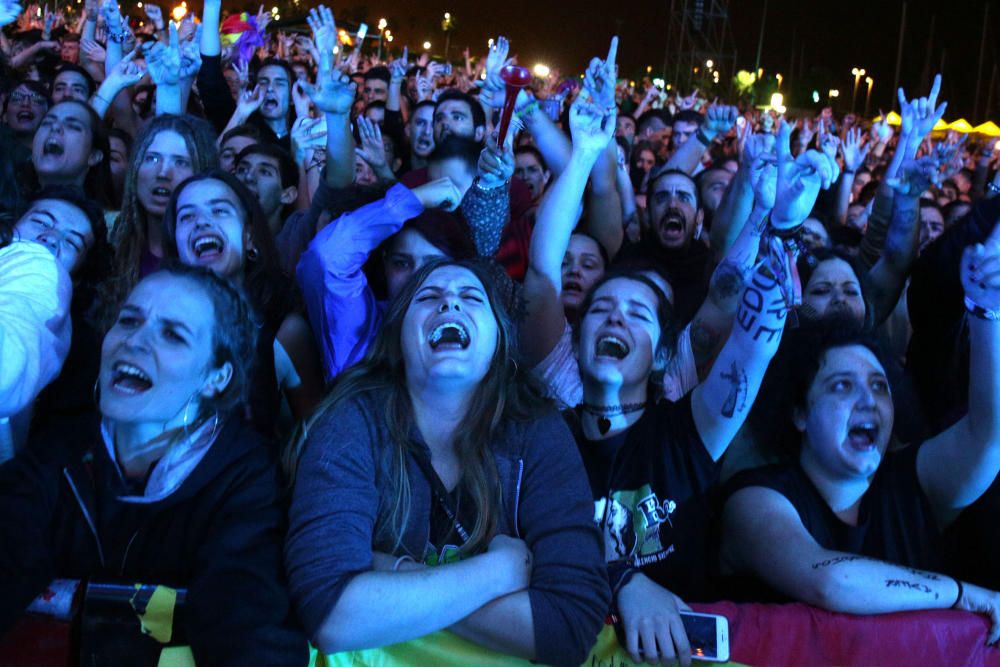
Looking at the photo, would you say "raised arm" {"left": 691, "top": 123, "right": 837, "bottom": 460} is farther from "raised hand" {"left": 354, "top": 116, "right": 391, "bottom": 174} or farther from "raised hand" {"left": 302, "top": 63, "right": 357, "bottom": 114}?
"raised hand" {"left": 354, "top": 116, "right": 391, "bottom": 174}

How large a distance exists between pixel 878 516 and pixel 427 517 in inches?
51.3

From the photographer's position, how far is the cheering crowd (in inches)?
78.5

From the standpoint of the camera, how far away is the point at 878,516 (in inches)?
99.7

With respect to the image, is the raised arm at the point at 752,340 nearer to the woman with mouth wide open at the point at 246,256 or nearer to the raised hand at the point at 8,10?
the woman with mouth wide open at the point at 246,256

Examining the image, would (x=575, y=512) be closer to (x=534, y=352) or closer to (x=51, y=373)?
(x=534, y=352)

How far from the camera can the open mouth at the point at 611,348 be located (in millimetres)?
2760

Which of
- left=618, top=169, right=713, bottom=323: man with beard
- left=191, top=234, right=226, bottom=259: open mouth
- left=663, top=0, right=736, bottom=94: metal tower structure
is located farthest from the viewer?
left=663, top=0, right=736, bottom=94: metal tower structure

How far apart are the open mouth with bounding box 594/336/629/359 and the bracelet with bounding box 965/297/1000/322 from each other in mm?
951

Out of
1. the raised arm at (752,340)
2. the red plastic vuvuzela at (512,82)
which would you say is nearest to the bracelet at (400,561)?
the raised arm at (752,340)

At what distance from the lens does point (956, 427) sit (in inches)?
98.0

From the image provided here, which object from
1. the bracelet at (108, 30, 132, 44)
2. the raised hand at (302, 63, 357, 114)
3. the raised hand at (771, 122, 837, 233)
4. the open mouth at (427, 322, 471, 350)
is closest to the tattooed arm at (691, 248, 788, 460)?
the raised hand at (771, 122, 837, 233)

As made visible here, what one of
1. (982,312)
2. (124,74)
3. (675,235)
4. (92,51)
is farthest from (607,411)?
(92,51)

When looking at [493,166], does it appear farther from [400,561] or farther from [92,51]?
[92,51]

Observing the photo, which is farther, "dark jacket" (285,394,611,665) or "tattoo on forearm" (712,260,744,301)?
"tattoo on forearm" (712,260,744,301)
